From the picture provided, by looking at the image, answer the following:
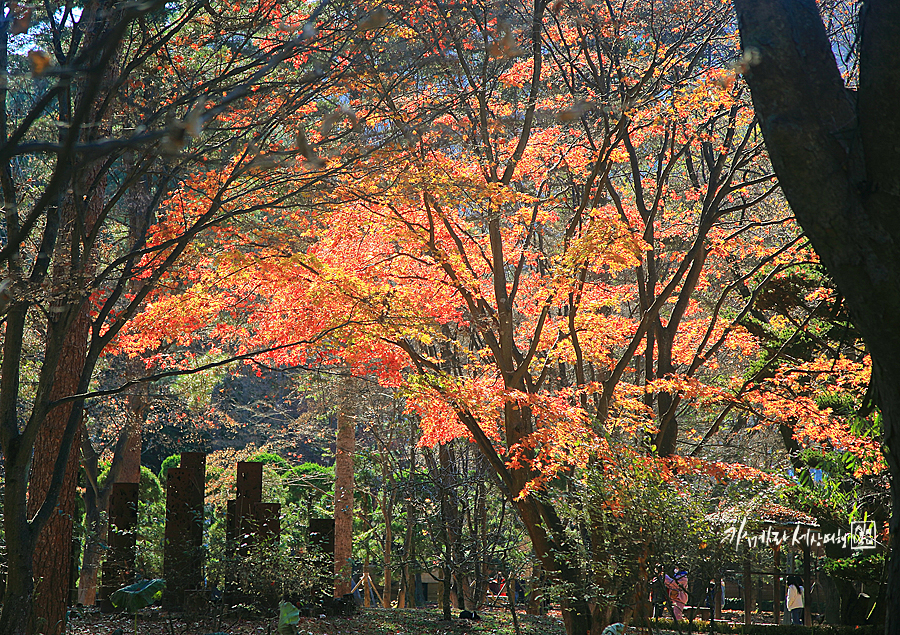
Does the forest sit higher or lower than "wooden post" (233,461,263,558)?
higher

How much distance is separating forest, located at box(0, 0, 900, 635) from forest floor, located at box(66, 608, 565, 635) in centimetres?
33

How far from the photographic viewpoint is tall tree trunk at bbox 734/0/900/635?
103 inches

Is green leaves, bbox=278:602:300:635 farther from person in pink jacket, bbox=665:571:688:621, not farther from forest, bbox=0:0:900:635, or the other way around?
person in pink jacket, bbox=665:571:688:621

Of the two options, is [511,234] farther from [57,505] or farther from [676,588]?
[57,505]

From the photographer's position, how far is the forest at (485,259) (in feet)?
9.36

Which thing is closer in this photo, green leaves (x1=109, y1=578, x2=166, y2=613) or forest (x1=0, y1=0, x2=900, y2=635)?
forest (x1=0, y1=0, x2=900, y2=635)

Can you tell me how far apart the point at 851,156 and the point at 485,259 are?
6.05 metres

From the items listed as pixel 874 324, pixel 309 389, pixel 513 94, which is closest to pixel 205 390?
pixel 309 389

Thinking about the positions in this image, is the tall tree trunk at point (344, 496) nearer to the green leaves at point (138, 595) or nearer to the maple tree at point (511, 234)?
the maple tree at point (511, 234)

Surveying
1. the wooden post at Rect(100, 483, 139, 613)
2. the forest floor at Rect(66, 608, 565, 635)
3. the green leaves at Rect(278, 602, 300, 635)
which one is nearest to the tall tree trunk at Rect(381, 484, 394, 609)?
the forest floor at Rect(66, 608, 565, 635)

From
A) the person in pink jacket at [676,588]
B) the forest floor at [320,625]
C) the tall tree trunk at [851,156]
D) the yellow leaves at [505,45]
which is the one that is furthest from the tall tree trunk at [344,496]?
the tall tree trunk at [851,156]

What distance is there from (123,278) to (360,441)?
13084 millimetres

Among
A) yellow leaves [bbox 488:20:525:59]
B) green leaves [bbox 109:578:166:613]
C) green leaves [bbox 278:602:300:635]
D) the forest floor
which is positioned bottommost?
the forest floor

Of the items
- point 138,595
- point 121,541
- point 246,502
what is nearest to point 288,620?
point 138,595
